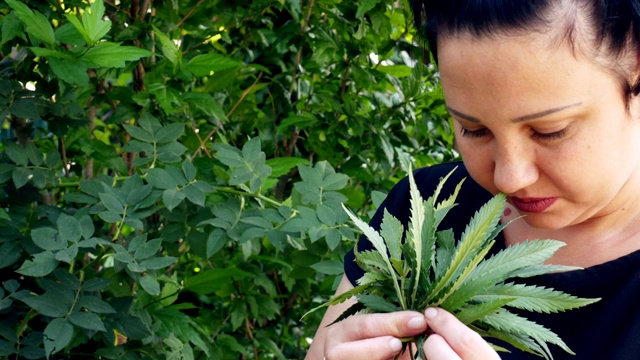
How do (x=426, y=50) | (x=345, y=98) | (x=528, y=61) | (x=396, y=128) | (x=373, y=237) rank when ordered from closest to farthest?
(x=528, y=61) < (x=373, y=237) < (x=426, y=50) < (x=345, y=98) < (x=396, y=128)

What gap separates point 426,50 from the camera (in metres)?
1.66

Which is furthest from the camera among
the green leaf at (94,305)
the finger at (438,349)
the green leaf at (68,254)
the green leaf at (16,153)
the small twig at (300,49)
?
the small twig at (300,49)

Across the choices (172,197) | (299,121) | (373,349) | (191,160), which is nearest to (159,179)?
(172,197)

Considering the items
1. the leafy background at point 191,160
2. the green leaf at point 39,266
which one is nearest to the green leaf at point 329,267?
the leafy background at point 191,160

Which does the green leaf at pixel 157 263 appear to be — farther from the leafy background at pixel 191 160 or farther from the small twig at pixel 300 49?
the small twig at pixel 300 49

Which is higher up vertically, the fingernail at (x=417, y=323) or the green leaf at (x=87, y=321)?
the fingernail at (x=417, y=323)

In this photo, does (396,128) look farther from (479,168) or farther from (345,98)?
(479,168)

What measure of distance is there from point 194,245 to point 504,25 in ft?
3.40

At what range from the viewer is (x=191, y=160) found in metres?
2.32

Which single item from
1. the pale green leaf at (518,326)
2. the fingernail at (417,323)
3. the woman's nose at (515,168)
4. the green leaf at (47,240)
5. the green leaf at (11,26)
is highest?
the woman's nose at (515,168)

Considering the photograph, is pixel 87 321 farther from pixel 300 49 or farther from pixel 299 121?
pixel 300 49

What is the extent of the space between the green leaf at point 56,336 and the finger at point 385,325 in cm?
73

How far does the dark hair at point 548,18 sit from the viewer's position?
1.23 m

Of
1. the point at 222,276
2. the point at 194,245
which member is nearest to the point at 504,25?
the point at 194,245
